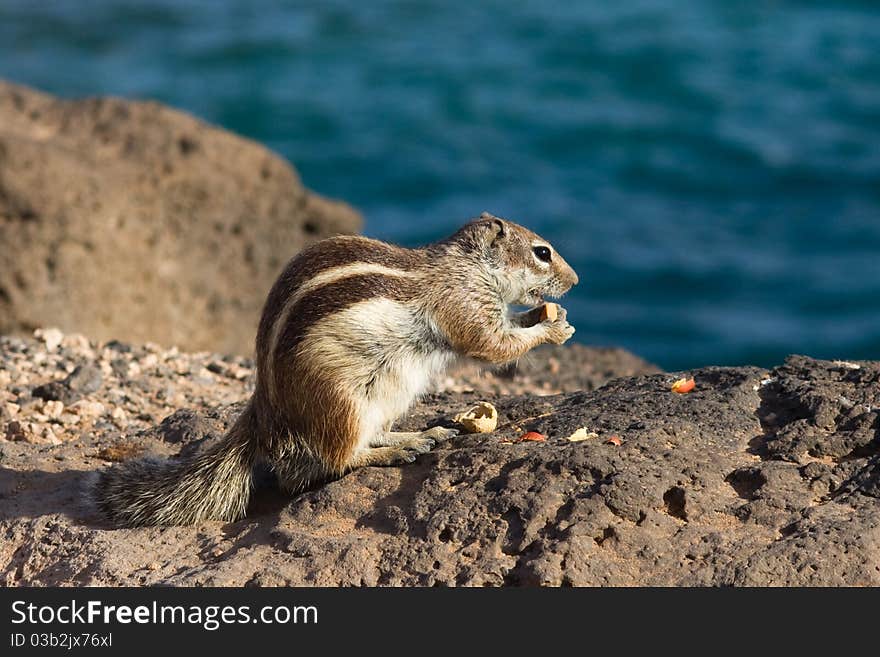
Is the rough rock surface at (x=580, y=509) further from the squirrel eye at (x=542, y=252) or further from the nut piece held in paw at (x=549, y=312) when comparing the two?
the squirrel eye at (x=542, y=252)

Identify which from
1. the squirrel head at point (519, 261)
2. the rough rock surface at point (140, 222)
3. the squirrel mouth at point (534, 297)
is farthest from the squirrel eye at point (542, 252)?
the rough rock surface at point (140, 222)

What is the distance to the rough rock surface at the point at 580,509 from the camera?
4812mm

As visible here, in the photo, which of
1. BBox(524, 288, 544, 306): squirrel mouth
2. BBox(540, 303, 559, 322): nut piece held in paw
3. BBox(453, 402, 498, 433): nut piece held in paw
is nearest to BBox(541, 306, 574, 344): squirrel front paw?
BBox(540, 303, 559, 322): nut piece held in paw

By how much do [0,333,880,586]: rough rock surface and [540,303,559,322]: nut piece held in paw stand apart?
1.41 ft

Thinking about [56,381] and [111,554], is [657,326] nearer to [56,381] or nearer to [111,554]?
[56,381]

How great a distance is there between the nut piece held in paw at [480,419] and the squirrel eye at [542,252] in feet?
2.72

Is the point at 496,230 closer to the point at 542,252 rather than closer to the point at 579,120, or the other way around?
the point at 542,252

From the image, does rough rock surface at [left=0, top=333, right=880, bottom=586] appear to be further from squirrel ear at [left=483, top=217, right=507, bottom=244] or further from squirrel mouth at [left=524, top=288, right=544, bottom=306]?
squirrel ear at [left=483, top=217, right=507, bottom=244]

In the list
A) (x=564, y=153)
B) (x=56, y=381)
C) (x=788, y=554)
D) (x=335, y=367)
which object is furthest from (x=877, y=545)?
(x=564, y=153)

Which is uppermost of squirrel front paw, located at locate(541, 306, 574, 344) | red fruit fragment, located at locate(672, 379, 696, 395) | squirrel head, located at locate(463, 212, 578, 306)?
squirrel head, located at locate(463, 212, 578, 306)

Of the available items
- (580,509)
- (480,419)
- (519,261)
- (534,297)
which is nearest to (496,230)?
(519,261)

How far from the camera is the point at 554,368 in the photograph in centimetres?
970

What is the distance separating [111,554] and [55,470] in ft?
3.75

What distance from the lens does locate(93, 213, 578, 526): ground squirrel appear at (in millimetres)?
5445
